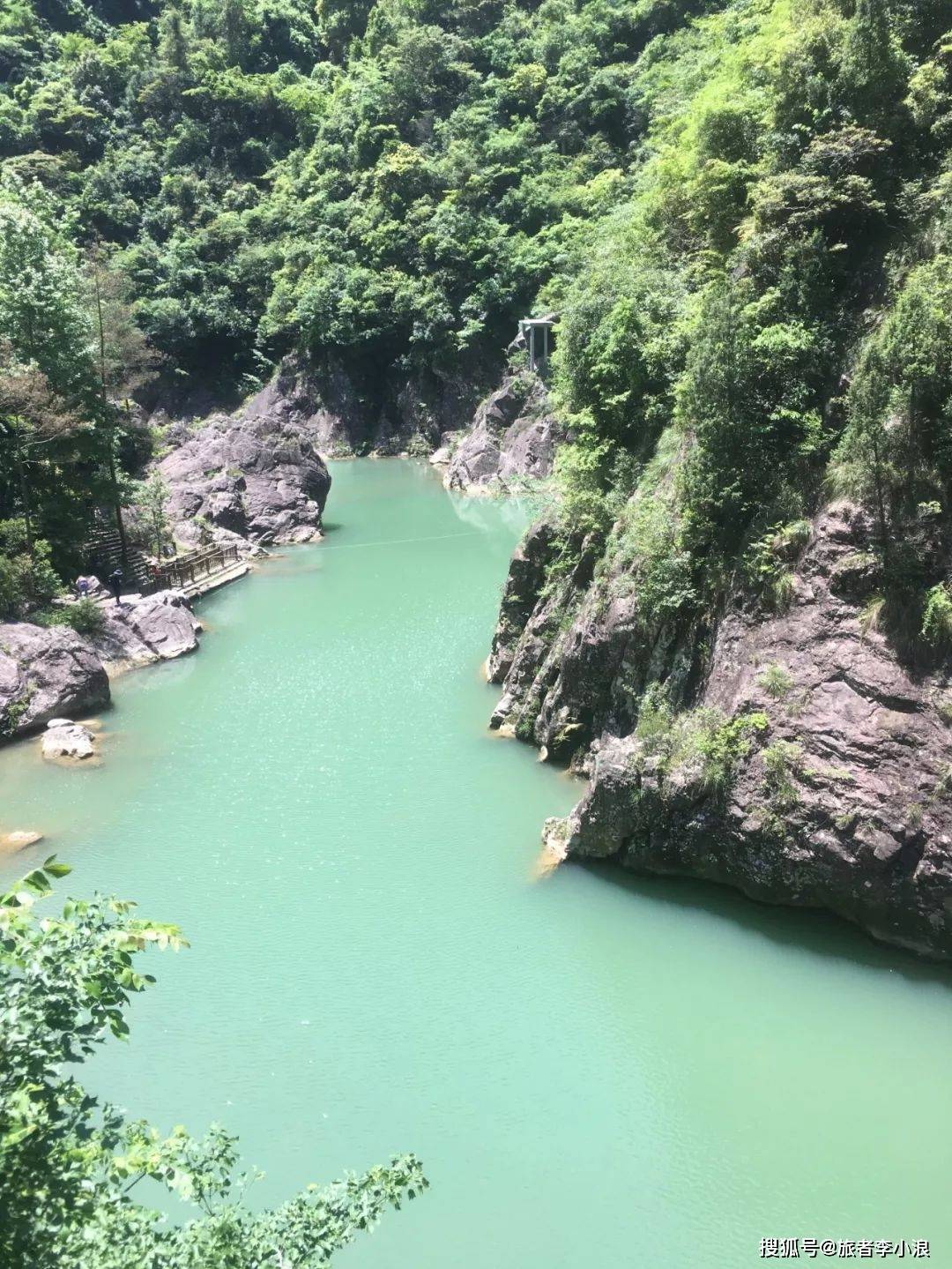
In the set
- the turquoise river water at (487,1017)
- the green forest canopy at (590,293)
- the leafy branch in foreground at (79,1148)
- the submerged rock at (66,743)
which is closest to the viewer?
the leafy branch in foreground at (79,1148)

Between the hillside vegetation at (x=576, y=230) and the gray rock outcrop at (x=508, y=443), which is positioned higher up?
the hillside vegetation at (x=576, y=230)

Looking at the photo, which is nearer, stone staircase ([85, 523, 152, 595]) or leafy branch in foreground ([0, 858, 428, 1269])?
leafy branch in foreground ([0, 858, 428, 1269])

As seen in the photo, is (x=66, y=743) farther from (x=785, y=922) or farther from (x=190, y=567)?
(x=785, y=922)

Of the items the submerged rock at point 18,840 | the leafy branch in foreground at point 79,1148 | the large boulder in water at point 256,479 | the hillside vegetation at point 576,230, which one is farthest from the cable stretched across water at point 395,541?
the leafy branch in foreground at point 79,1148

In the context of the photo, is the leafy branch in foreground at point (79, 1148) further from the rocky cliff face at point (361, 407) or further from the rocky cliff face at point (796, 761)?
the rocky cliff face at point (361, 407)

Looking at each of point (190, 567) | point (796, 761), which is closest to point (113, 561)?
point (190, 567)

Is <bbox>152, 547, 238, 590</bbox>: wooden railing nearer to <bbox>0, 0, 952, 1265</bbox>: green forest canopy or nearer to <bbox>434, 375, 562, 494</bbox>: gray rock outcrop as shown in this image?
<bbox>0, 0, 952, 1265</bbox>: green forest canopy

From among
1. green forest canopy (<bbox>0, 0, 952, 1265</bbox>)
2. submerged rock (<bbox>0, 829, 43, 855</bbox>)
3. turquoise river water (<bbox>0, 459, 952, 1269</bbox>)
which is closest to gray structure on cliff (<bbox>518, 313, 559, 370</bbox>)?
green forest canopy (<bbox>0, 0, 952, 1265</bbox>)
